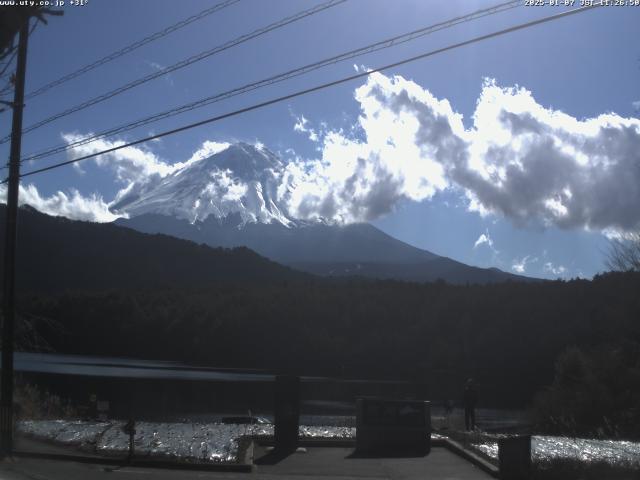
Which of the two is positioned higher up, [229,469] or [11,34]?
[11,34]

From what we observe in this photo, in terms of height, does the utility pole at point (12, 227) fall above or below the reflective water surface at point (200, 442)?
above

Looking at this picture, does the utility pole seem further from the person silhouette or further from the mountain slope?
the mountain slope

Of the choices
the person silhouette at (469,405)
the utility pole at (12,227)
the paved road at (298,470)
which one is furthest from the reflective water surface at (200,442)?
the person silhouette at (469,405)

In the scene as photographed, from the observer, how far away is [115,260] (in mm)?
137750

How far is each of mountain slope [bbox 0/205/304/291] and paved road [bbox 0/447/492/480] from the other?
106m

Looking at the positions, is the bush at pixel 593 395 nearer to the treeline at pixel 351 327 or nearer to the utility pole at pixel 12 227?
the utility pole at pixel 12 227

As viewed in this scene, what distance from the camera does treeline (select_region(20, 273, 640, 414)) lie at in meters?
83.6

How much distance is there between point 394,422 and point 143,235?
13493cm

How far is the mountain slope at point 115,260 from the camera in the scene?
12319 cm

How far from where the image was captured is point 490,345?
3514 inches

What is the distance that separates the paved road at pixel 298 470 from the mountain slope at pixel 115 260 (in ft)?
347

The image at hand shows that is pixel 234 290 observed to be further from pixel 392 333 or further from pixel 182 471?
pixel 182 471

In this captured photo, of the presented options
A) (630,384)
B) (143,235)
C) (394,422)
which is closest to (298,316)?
(143,235)

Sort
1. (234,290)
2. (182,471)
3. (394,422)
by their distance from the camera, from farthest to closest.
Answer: (234,290) < (394,422) < (182,471)
